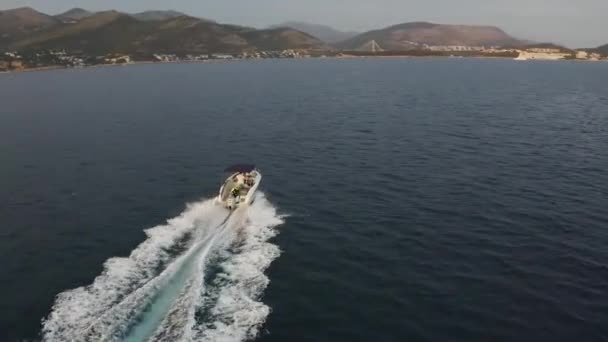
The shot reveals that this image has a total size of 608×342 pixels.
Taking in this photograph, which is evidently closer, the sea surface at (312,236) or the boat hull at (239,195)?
the sea surface at (312,236)

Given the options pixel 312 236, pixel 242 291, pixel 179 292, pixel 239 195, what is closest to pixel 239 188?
pixel 239 195

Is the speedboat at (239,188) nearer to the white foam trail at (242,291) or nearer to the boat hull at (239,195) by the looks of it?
the boat hull at (239,195)

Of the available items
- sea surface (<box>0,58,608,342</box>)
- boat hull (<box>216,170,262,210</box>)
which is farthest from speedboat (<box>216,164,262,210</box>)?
sea surface (<box>0,58,608,342</box>)

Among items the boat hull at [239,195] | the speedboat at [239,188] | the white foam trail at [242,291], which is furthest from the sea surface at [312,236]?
the speedboat at [239,188]

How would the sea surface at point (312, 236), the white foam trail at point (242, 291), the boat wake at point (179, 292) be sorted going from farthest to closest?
the sea surface at point (312, 236) → the white foam trail at point (242, 291) → the boat wake at point (179, 292)

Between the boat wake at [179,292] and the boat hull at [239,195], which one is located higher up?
the boat hull at [239,195]

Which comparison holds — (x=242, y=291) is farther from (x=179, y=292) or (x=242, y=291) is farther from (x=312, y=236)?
(x=312, y=236)

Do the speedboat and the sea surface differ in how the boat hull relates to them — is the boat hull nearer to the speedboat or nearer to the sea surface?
the speedboat
